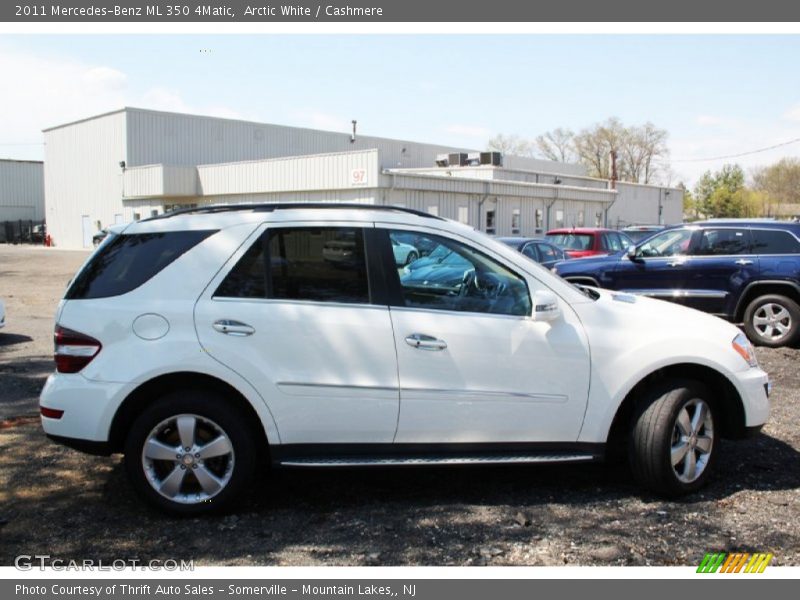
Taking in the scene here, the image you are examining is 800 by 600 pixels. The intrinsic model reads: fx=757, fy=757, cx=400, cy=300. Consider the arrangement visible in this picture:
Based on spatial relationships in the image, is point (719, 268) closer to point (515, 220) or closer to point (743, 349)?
point (743, 349)

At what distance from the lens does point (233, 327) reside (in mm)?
4355

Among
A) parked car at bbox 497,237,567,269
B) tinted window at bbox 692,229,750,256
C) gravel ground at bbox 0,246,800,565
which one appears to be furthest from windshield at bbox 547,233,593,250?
gravel ground at bbox 0,246,800,565

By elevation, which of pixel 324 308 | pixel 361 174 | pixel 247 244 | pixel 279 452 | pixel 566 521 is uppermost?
pixel 361 174

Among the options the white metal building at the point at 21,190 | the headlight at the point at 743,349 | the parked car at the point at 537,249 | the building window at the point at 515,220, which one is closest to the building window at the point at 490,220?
the building window at the point at 515,220

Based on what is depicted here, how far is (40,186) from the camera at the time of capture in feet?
202

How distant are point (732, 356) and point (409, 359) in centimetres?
208

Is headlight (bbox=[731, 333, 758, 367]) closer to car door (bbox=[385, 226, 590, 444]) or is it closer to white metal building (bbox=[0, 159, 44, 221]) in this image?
car door (bbox=[385, 226, 590, 444])

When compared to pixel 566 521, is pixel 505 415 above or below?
above

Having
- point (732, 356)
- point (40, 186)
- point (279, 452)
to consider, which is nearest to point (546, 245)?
point (732, 356)

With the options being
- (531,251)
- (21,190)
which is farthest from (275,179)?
(21,190)

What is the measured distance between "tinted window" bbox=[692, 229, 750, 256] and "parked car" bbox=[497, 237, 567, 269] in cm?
378

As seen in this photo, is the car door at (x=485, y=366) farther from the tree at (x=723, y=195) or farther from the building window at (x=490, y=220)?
the tree at (x=723, y=195)

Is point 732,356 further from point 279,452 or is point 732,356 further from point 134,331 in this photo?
point 134,331

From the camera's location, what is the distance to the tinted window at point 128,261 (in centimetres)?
450
